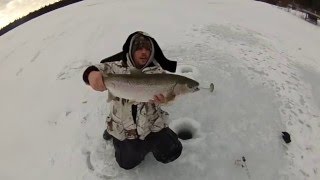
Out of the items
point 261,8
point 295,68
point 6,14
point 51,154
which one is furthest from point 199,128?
point 6,14

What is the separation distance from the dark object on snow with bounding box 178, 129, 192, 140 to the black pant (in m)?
0.46

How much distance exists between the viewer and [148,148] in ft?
→ 13.6

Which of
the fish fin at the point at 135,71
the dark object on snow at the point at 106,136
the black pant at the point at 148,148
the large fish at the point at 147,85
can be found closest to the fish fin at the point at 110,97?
the large fish at the point at 147,85

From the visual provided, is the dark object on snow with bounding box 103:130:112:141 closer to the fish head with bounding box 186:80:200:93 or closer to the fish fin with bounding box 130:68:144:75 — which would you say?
the fish fin with bounding box 130:68:144:75

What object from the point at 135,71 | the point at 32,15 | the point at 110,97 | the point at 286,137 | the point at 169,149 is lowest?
the point at 286,137

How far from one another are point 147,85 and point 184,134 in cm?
150

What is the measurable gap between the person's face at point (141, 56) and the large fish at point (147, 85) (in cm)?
17

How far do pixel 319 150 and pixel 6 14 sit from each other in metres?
8.77

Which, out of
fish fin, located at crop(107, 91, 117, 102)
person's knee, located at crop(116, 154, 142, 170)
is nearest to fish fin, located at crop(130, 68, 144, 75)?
fish fin, located at crop(107, 91, 117, 102)

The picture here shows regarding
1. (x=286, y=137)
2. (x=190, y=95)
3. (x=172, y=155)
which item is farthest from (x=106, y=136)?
(x=286, y=137)

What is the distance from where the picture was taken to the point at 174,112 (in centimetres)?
498

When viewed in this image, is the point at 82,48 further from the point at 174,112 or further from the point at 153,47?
the point at 153,47

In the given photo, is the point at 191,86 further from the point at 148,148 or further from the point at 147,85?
the point at 148,148

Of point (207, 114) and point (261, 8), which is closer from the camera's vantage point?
point (207, 114)
